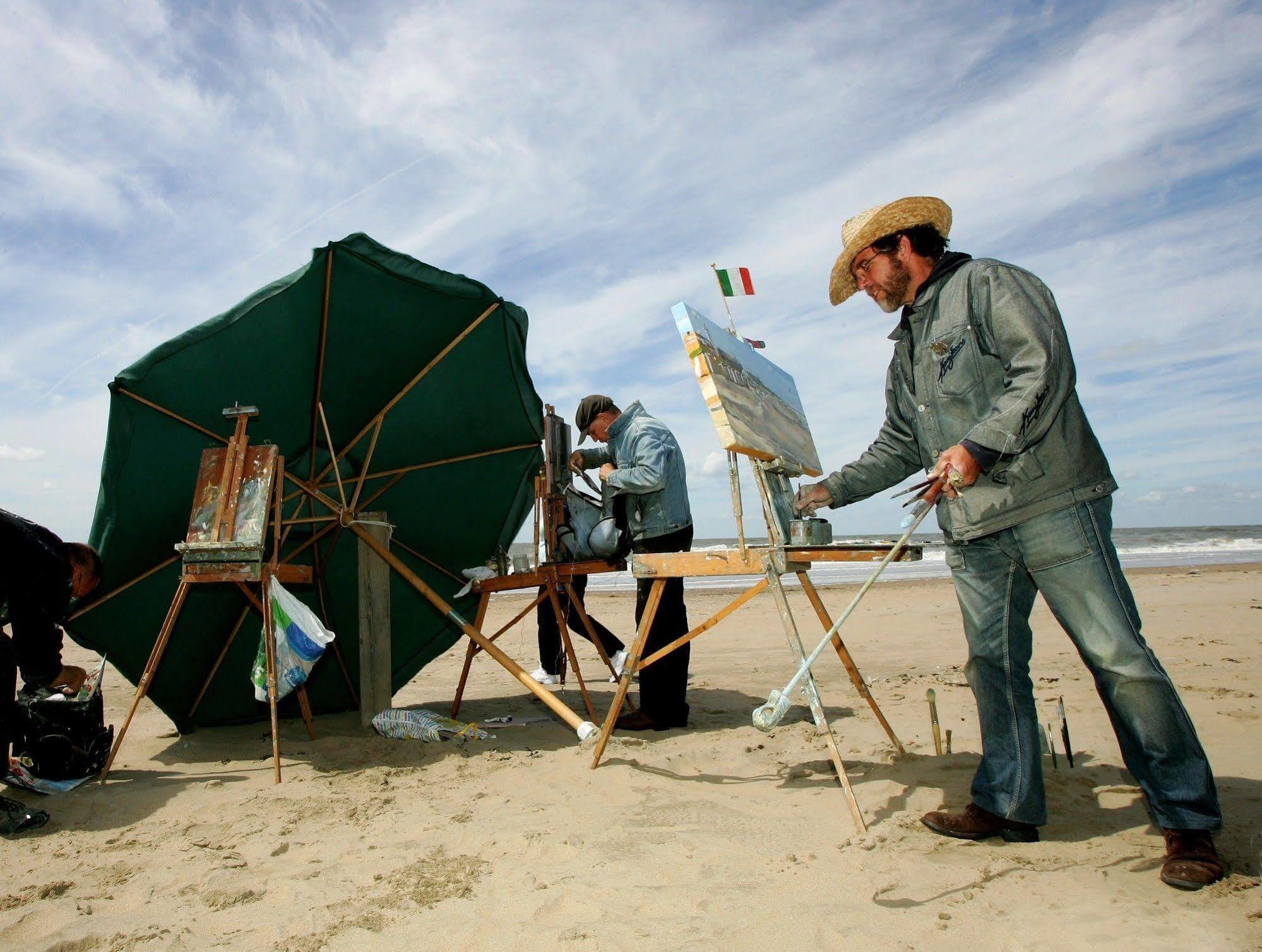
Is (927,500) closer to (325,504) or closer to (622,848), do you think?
(622,848)

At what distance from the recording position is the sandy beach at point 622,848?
2.10 m

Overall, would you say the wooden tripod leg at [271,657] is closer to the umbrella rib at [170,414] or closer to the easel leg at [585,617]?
the umbrella rib at [170,414]

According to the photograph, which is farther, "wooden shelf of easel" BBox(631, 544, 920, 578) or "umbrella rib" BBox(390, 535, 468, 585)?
"umbrella rib" BBox(390, 535, 468, 585)

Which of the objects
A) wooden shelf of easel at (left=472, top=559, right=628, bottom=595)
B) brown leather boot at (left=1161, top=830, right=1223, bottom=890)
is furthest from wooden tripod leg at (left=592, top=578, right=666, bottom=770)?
brown leather boot at (left=1161, top=830, right=1223, bottom=890)

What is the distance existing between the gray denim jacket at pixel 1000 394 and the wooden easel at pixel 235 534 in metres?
3.01

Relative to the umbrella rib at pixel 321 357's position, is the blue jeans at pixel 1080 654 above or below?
below

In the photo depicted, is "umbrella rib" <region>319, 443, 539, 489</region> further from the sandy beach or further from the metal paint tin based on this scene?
the metal paint tin

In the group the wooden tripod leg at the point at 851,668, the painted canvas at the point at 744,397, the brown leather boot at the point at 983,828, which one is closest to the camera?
the brown leather boot at the point at 983,828

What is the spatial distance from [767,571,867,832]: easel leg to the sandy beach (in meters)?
0.09

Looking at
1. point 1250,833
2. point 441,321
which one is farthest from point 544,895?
point 441,321

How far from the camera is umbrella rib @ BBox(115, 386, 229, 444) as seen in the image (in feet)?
12.5

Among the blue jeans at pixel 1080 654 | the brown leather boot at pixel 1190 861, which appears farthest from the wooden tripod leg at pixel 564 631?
the brown leather boot at pixel 1190 861

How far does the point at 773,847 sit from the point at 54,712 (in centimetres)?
350

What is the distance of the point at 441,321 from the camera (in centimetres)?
470
